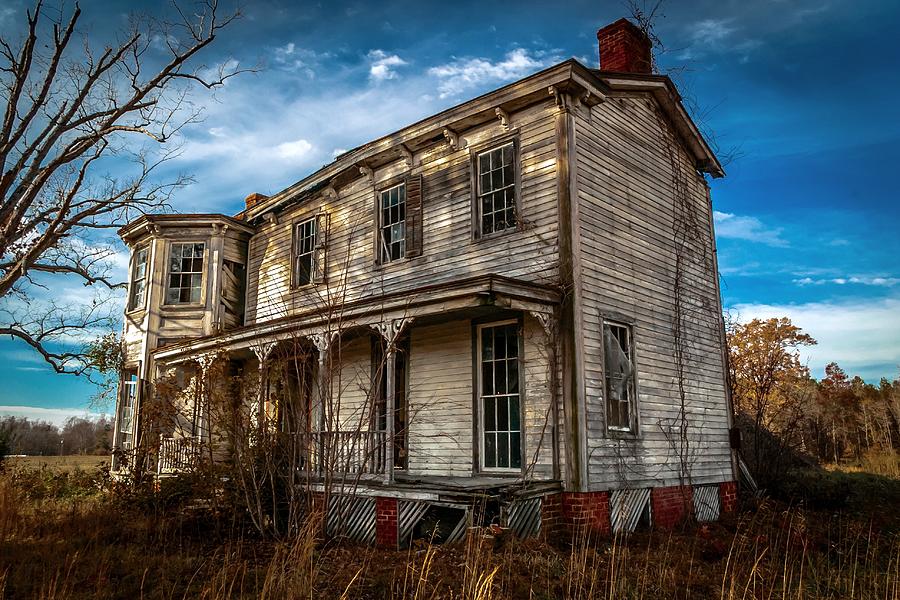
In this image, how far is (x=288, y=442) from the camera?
10.3 meters

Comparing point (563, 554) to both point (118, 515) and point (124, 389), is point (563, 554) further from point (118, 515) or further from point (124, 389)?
point (124, 389)

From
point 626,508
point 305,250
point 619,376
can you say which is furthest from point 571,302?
point 305,250

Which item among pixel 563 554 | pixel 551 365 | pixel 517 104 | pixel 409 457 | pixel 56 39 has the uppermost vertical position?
pixel 56 39

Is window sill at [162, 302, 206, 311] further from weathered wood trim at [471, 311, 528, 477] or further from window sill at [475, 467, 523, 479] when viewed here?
window sill at [475, 467, 523, 479]

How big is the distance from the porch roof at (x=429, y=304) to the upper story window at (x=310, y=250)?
2.79 m

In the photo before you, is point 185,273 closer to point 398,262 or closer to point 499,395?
point 398,262

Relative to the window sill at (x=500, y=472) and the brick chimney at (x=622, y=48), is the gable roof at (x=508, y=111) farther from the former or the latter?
the window sill at (x=500, y=472)

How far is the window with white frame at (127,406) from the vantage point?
17234 mm

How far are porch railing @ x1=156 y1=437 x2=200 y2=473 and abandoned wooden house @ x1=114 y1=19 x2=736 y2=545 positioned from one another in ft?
0.44

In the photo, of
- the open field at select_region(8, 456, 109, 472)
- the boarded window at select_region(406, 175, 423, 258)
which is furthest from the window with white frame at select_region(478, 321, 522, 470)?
the open field at select_region(8, 456, 109, 472)

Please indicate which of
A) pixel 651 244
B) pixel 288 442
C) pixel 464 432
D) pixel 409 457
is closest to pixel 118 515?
pixel 288 442

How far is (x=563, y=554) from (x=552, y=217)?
5.14m

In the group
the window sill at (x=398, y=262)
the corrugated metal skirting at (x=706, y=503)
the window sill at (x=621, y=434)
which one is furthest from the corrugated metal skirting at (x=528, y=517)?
the window sill at (x=398, y=262)

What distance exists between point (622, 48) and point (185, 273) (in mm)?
12000
